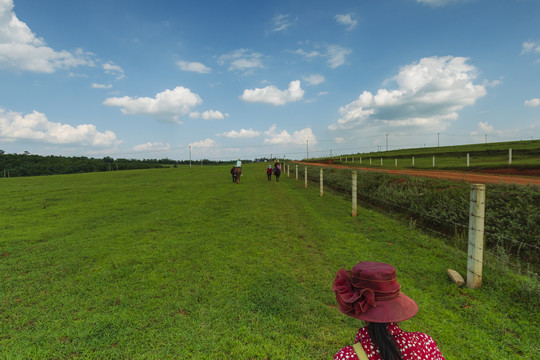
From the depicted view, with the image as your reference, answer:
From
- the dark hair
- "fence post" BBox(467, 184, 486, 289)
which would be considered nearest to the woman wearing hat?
the dark hair

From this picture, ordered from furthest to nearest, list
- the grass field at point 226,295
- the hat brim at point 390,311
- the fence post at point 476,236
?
the fence post at point 476,236
the grass field at point 226,295
the hat brim at point 390,311

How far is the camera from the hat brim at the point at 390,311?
1439 mm

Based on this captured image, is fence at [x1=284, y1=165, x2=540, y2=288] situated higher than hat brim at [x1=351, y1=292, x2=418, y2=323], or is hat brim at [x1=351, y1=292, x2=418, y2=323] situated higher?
hat brim at [x1=351, y1=292, x2=418, y2=323]

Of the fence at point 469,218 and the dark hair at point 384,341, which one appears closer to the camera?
the dark hair at point 384,341

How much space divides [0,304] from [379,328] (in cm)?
586

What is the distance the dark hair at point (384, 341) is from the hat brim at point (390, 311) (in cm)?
11

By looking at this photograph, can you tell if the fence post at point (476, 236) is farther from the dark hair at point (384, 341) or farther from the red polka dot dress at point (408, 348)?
the dark hair at point (384, 341)

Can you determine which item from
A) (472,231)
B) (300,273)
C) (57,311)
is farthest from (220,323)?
(472,231)

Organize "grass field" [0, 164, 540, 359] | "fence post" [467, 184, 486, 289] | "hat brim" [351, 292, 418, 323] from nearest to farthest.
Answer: "hat brim" [351, 292, 418, 323] → "grass field" [0, 164, 540, 359] → "fence post" [467, 184, 486, 289]

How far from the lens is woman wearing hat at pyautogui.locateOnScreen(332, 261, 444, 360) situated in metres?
1.46

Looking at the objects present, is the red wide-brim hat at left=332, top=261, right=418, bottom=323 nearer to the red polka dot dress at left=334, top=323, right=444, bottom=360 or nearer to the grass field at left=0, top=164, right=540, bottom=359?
the red polka dot dress at left=334, top=323, right=444, bottom=360

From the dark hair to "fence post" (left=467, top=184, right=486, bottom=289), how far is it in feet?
12.9

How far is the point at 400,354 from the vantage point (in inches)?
57.4

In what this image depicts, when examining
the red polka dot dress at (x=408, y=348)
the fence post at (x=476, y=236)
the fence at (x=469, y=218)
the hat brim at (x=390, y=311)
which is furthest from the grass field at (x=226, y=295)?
the hat brim at (x=390, y=311)
